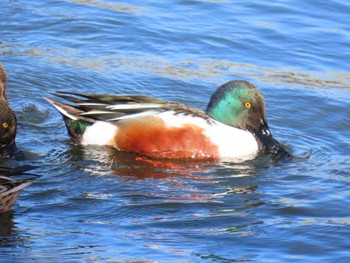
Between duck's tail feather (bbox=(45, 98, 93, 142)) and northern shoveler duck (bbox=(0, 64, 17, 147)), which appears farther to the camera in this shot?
duck's tail feather (bbox=(45, 98, 93, 142))

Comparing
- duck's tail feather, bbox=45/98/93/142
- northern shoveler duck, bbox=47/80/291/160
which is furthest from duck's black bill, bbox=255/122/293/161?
duck's tail feather, bbox=45/98/93/142

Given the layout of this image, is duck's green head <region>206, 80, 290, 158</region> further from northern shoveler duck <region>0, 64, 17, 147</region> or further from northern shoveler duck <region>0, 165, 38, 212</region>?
northern shoveler duck <region>0, 165, 38, 212</region>

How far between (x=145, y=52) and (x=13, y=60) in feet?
Answer: 5.31

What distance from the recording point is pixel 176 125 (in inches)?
350

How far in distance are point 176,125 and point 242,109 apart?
717mm

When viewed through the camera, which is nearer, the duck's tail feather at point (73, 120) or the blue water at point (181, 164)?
the blue water at point (181, 164)

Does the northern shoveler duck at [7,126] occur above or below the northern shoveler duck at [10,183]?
below

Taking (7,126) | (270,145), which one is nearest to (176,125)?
(270,145)

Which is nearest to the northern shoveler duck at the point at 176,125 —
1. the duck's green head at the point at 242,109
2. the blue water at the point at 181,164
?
the duck's green head at the point at 242,109

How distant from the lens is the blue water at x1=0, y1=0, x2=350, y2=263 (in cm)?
668

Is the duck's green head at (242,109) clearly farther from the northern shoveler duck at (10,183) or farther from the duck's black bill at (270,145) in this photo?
the northern shoveler duck at (10,183)

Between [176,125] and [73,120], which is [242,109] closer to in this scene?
[176,125]

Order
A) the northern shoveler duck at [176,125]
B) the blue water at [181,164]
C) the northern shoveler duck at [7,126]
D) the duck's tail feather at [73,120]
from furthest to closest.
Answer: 1. the duck's tail feather at [73,120]
2. the northern shoveler duck at [176,125]
3. the northern shoveler duck at [7,126]
4. the blue water at [181,164]

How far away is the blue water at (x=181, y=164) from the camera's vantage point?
21.9ft
